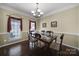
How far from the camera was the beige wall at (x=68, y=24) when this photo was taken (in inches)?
65.0

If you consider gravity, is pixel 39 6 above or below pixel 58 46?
above

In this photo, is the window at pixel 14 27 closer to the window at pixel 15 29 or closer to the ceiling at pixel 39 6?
the window at pixel 15 29

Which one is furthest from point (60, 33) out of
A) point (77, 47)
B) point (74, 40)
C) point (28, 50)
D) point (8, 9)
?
point (8, 9)

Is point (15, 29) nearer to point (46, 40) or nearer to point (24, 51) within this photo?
point (24, 51)

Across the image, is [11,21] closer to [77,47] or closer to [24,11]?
[24,11]

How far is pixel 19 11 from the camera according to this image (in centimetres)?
177

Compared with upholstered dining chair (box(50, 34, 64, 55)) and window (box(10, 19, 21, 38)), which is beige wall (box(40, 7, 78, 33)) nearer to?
upholstered dining chair (box(50, 34, 64, 55))

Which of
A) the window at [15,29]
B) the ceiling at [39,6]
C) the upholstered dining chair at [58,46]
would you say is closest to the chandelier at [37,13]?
the ceiling at [39,6]

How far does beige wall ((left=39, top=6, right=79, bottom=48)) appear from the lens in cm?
165

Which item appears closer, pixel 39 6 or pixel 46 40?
pixel 39 6

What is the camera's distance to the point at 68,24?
1.72 metres

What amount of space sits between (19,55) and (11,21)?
767mm

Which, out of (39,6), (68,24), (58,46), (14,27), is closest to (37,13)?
(39,6)

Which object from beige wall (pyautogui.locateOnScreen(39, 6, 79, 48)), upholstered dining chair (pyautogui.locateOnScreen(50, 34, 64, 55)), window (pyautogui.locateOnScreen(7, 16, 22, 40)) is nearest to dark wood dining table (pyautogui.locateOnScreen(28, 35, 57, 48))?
upholstered dining chair (pyautogui.locateOnScreen(50, 34, 64, 55))
